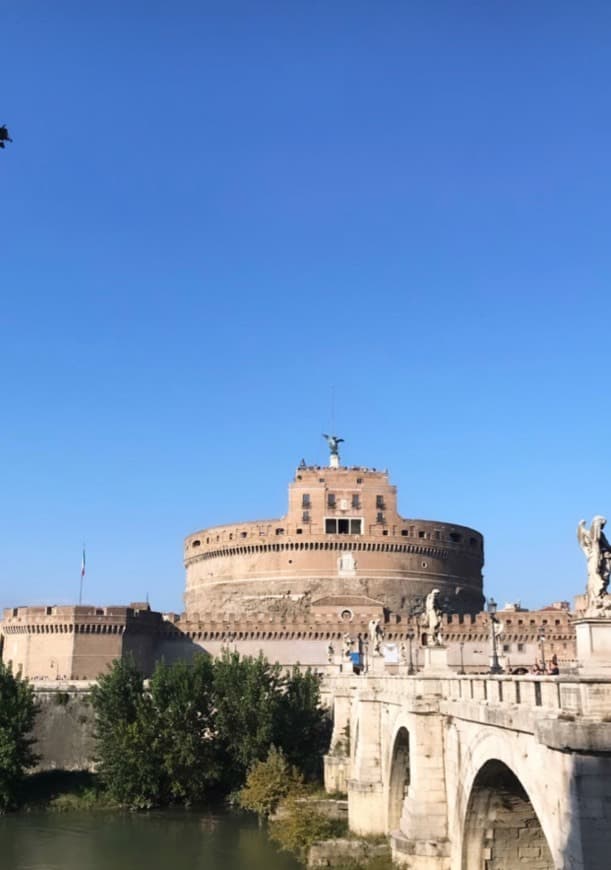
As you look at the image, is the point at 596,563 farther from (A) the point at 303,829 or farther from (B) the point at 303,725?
(B) the point at 303,725

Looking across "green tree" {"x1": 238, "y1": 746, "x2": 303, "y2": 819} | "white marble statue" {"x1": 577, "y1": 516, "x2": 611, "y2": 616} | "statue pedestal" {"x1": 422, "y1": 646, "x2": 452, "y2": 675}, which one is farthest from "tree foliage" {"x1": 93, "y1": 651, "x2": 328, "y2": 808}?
"white marble statue" {"x1": 577, "y1": 516, "x2": 611, "y2": 616}

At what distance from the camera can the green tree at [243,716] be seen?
31.8 meters

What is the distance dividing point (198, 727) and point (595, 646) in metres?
25.7

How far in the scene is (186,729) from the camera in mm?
32031

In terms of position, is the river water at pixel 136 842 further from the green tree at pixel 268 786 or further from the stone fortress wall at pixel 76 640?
the stone fortress wall at pixel 76 640

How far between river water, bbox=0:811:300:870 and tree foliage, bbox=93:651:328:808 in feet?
3.89

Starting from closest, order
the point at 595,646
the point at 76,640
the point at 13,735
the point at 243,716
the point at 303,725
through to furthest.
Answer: the point at 595,646 → the point at 13,735 → the point at 243,716 → the point at 303,725 → the point at 76,640

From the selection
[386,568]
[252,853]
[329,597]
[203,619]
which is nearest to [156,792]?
[252,853]

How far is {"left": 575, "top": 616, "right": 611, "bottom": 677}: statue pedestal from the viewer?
8.64m

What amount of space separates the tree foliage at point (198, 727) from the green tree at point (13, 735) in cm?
237

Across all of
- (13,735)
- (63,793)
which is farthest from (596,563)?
(63,793)

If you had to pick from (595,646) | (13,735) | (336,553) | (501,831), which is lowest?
(501,831)

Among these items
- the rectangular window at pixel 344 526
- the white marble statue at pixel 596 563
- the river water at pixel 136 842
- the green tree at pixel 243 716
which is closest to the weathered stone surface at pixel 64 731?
the river water at pixel 136 842

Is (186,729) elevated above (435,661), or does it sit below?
below
